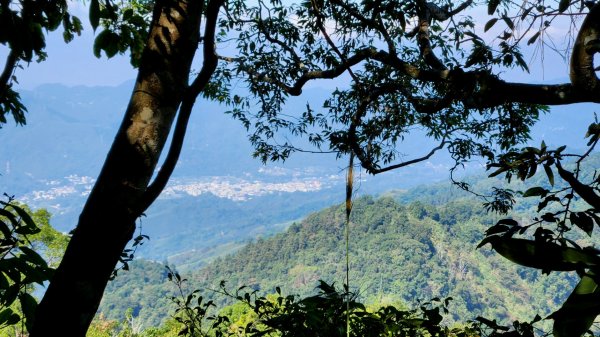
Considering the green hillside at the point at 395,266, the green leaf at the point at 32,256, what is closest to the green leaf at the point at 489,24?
the green leaf at the point at 32,256

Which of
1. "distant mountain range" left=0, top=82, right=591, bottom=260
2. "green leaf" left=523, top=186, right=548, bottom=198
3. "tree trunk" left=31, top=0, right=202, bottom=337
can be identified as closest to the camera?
"tree trunk" left=31, top=0, right=202, bottom=337

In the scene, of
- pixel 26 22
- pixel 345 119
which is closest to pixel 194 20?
pixel 26 22

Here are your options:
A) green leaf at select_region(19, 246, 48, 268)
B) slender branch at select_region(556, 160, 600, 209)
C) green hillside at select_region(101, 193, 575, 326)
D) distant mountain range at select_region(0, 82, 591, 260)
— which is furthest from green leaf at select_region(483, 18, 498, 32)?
distant mountain range at select_region(0, 82, 591, 260)

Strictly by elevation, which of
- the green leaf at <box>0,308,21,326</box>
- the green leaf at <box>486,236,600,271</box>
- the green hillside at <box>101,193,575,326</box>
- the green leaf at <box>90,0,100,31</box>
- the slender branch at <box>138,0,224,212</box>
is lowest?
the green hillside at <box>101,193,575,326</box>

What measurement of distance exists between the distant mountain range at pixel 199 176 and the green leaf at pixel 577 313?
9987cm

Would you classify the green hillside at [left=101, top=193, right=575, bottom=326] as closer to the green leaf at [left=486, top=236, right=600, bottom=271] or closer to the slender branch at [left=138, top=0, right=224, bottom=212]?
the slender branch at [left=138, top=0, right=224, bottom=212]

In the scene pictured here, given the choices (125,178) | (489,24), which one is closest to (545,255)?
(125,178)

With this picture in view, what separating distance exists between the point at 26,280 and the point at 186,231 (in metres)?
115

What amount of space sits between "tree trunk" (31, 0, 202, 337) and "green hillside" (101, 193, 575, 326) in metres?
46.1

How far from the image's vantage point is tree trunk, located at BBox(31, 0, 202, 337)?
732mm

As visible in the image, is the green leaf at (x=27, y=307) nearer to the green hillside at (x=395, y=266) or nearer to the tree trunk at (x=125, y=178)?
the tree trunk at (x=125, y=178)

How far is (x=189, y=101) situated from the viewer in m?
0.87

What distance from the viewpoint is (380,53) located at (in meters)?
1.78

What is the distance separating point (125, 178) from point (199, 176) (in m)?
145
